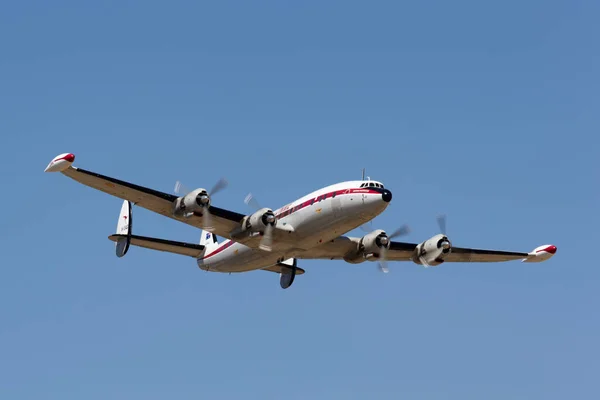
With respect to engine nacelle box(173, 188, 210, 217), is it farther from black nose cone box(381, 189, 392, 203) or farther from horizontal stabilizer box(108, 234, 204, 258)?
black nose cone box(381, 189, 392, 203)

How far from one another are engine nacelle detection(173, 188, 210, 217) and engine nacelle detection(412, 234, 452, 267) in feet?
45.8

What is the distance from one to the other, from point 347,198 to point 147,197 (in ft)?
33.0

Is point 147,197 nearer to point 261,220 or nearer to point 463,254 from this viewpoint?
point 261,220

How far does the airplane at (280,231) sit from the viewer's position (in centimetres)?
4691

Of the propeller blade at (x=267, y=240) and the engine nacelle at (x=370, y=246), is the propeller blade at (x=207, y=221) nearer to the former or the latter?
the propeller blade at (x=267, y=240)

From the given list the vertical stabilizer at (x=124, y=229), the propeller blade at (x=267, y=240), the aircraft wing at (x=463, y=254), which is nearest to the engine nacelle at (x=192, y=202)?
the propeller blade at (x=267, y=240)

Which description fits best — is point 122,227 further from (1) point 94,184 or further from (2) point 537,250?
(2) point 537,250

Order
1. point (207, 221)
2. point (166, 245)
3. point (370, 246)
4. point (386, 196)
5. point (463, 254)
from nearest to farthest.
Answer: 1. point (386, 196)
2. point (207, 221)
3. point (370, 246)
4. point (166, 245)
5. point (463, 254)

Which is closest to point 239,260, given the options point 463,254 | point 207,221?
point 207,221

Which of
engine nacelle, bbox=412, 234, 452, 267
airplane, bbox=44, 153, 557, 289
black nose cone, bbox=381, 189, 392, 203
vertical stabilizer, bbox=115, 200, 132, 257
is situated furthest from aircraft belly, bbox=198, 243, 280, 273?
engine nacelle, bbox=412, 234, 452, 267

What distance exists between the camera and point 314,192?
161ft

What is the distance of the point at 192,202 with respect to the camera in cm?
4741

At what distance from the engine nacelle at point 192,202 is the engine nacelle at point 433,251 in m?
14.0

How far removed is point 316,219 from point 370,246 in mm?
6144
